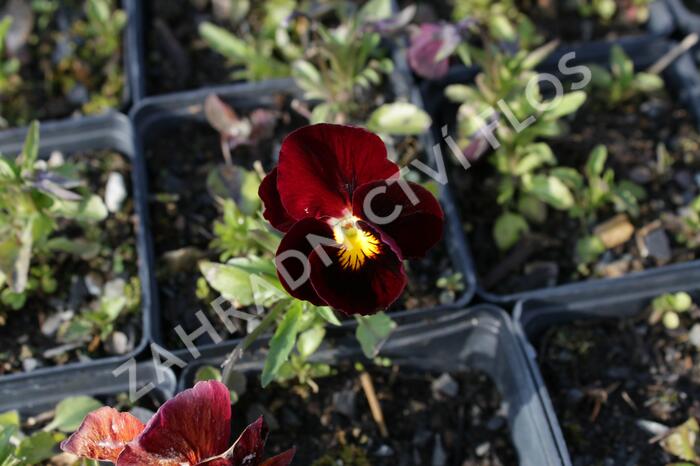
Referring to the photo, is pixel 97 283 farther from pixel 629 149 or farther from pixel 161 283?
pixel 629 149

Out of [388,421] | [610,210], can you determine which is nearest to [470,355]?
[388,421]

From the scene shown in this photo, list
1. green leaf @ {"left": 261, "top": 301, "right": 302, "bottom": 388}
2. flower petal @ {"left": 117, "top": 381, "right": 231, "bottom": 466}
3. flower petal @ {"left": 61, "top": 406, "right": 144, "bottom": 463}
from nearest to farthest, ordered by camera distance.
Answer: flower petal @ {"left": 117, "top": 381, "right": 231, "bottom": 466} → flower petal @ {"left": 61, "top": 406, "right": 144, "bottom": 463} → green leaf @ {"left": 261, "top": 301, "right": 302, "bottom": 388}

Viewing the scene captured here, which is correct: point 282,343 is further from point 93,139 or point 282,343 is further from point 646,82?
point 646,82

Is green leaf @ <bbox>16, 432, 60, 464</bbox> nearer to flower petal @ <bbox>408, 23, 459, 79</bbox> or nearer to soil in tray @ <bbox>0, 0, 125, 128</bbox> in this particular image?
soil in tray @ <bbox>0, 0, 125, 128</bbox>

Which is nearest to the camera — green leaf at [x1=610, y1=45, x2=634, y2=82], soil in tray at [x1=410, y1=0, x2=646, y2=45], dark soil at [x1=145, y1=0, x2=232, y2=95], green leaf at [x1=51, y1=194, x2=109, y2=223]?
green leaf at [x1=51, y1=194, x2=109, y2=223]

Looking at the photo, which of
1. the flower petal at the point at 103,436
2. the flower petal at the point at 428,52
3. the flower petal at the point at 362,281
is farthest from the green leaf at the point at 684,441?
the flower petal at the point at 103,436

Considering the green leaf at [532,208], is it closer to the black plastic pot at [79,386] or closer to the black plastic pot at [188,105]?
the black plastic pot at [188,105]

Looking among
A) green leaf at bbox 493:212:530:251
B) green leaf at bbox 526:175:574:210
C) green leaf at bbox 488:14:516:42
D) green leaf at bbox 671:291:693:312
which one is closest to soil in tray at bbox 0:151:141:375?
green leaf at bbox 493:212:530:251

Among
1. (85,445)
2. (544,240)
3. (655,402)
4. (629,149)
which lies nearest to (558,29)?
(629,149)
